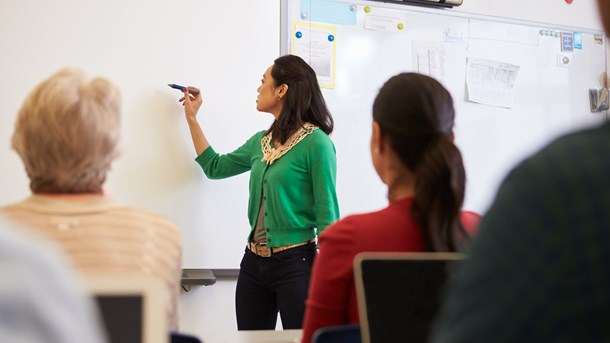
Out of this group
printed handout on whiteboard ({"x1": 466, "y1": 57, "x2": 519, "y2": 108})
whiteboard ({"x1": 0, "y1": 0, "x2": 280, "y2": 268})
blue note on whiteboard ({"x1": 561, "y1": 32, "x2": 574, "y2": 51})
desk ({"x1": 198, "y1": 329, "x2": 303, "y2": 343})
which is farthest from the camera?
blue note on whiteboard ({"x1": 561, "y1": 32, "x2": 574, "y2": 51})

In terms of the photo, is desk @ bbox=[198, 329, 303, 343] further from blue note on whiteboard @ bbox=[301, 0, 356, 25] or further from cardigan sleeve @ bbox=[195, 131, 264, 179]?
blue note on whiteboard @ bbox=[301, 0, 356, 25]

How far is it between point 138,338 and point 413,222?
0.77 m

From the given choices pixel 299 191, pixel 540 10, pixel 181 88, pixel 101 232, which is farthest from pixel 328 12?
pixel 101 232

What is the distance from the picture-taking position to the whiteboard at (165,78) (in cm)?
280

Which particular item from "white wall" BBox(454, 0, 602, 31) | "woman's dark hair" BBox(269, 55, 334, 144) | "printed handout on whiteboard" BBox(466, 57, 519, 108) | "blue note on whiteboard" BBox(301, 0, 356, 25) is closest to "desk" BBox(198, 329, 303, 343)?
"woman's dark hair" BBox(269, 55, 334, 144)

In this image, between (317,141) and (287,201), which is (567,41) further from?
(287,201)

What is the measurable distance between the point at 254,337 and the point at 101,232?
0.59m

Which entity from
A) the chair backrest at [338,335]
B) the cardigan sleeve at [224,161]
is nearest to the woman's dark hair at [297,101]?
the cardigan sleeve at [224,161]

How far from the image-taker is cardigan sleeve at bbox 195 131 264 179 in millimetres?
2928

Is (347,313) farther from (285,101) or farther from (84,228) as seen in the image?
(285,101)

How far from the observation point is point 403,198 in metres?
1.48

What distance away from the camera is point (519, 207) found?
21.1 inches

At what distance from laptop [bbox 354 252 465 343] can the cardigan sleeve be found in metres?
1.81

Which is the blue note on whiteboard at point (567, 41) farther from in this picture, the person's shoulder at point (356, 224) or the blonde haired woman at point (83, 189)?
the blonde haired woman at point (83, 189)
